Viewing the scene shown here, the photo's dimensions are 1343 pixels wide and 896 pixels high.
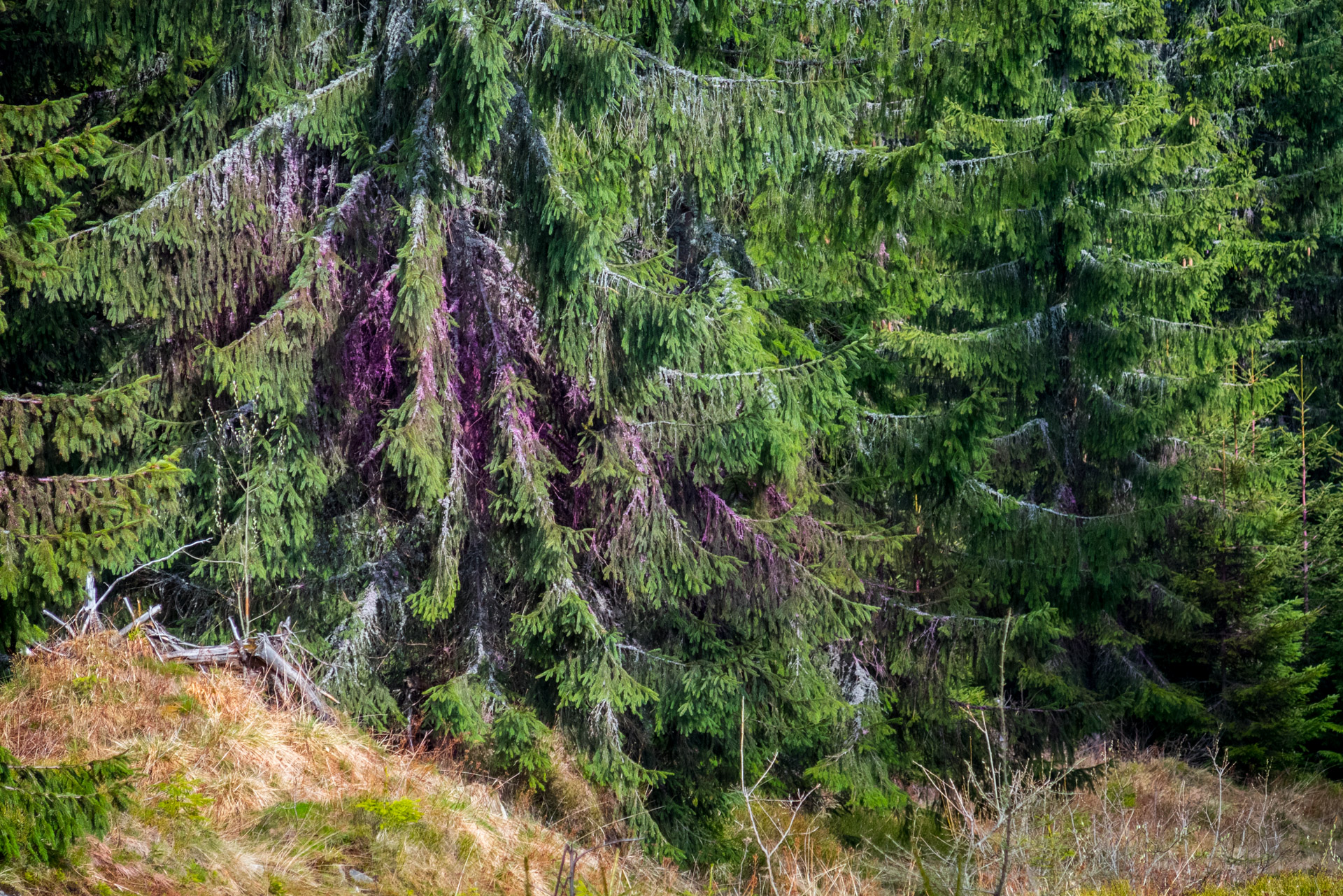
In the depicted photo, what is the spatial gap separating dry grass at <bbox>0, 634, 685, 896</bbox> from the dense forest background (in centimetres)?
72

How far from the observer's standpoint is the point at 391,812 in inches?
174

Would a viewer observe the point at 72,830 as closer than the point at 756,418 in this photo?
Yes

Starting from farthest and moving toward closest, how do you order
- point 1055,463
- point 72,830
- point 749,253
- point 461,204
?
point 1055,463 < point 749,253 < point 461,204 < point 72,830

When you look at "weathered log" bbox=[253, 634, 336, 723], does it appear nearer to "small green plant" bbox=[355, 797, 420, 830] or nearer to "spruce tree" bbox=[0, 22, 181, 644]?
"small green plant" bbox=[355, 797, 420, 830]

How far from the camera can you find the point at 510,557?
23.0 ft

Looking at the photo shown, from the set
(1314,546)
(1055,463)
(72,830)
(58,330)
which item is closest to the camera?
(72,830)

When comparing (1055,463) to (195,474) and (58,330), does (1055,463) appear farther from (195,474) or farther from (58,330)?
(58,330)

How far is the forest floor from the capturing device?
3.74 meters

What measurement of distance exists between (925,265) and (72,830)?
1007cm

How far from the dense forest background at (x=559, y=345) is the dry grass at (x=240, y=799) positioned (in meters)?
0.72

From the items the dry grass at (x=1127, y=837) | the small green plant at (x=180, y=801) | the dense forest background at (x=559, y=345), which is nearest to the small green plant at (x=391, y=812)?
the small green plant at (x=180, y=801)

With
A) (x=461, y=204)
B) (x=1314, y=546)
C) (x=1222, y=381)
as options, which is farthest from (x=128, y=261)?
(x=1314, y=546)

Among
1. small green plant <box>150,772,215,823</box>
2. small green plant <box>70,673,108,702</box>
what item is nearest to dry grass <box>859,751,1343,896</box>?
small green plant <box>150,772,215,823</box>

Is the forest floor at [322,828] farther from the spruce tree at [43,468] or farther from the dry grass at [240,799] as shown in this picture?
the spruce tree at [43,468]
